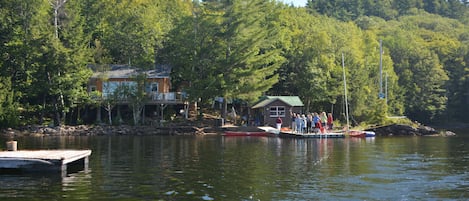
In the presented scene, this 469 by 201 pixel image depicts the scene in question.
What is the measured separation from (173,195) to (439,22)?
115402 millimetres

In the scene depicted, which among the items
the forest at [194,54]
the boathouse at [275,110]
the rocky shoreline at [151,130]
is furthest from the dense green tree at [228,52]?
the rocky shoreline at [151,130]

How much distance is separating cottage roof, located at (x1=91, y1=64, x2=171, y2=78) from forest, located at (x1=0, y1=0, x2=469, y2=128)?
779 mm

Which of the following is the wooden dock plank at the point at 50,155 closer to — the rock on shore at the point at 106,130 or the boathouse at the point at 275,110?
the rock on shore at the point at 106,130

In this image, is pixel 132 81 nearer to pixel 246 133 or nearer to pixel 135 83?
pixel 135 83

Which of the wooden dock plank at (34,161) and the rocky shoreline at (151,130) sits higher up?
the rocky shoreline at (151,130)

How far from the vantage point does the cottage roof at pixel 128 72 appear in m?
62.7

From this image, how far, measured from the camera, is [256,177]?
23.9m

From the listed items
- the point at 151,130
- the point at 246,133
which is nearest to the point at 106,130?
the point at 151,130

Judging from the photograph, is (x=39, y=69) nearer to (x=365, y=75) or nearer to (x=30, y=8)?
(x=30, y=8)

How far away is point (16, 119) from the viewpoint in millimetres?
57281

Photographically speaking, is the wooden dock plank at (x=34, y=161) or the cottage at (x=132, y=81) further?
the cottage at (x=132, y=81)

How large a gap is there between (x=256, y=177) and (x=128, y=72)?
41.6 meters

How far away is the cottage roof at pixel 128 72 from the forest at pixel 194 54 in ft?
2.56

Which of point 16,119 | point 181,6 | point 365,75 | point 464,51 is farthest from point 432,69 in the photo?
point 16,119
